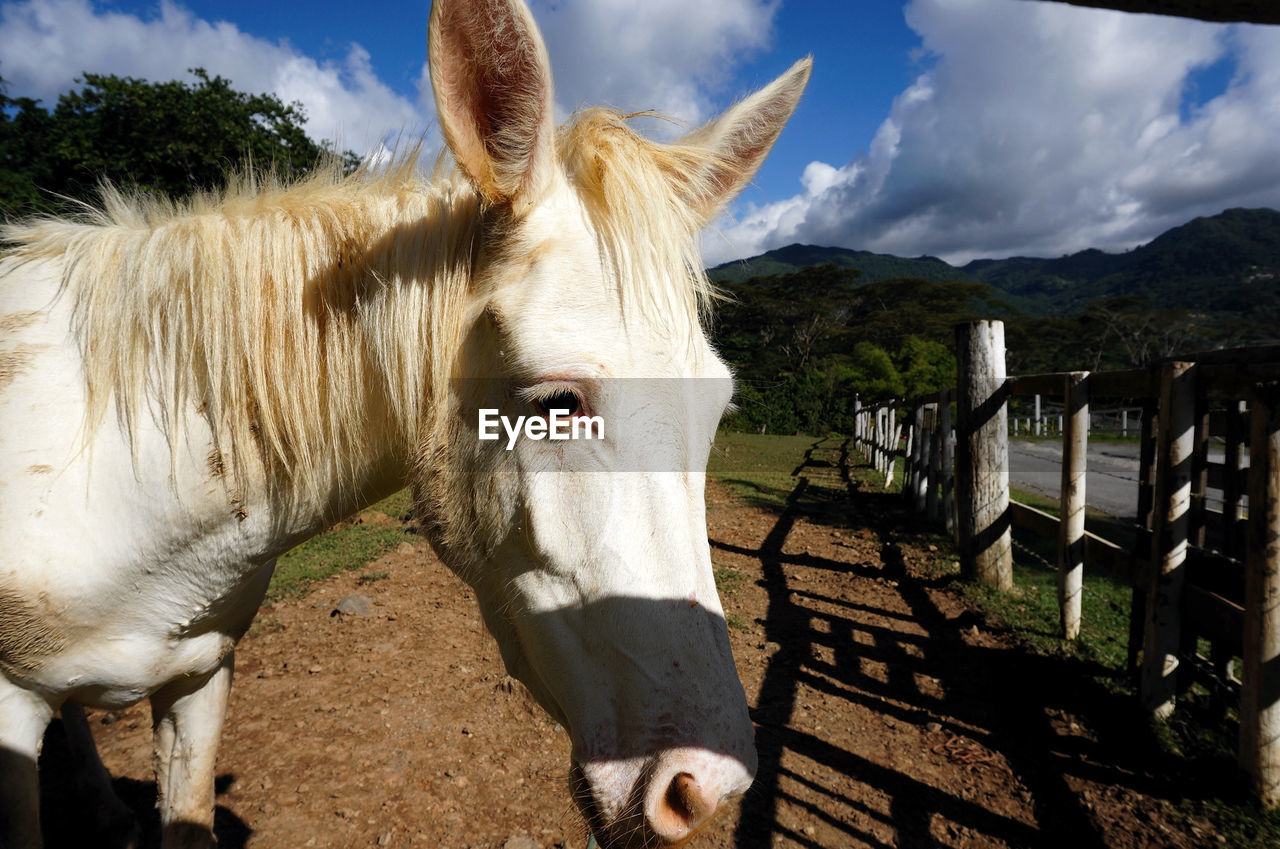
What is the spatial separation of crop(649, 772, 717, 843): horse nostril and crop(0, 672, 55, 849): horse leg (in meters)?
1.55

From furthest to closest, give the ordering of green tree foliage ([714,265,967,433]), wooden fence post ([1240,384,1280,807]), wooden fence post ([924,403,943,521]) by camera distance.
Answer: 1. green tree foliage ([714,265,967,433])
2. wooden fence post ([924,403,943,521])
3. wooden fence post ([1240,384,1280,807])

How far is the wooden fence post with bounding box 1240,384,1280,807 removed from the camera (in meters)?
2.42

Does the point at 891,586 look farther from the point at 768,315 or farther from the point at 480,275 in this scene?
the point at 768,315

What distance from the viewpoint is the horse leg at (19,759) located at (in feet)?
4.73

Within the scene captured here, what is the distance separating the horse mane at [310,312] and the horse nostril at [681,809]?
3.01ft

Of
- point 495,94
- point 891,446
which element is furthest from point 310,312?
point 891,446

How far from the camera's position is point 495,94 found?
1.30 m

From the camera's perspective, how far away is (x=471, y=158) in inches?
49.2

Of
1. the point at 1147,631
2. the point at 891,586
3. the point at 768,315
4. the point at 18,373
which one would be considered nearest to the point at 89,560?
the point at 18,373

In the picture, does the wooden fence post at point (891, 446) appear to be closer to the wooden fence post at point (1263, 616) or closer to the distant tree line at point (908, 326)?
the wooden fence post at point (1263, 616)

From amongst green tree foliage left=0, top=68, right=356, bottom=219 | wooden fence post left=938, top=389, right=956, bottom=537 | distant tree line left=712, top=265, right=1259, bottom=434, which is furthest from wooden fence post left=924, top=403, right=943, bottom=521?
distant tree line left=712, top=265, right=1259, bottom=434

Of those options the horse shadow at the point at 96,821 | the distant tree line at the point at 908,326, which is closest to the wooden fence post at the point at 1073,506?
the horse shadow at the point at 96,821

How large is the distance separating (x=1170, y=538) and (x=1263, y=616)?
0.69 meters

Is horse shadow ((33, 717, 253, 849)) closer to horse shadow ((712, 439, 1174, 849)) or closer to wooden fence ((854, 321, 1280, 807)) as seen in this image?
horse shadow ((712, 439, 1174, 849))
